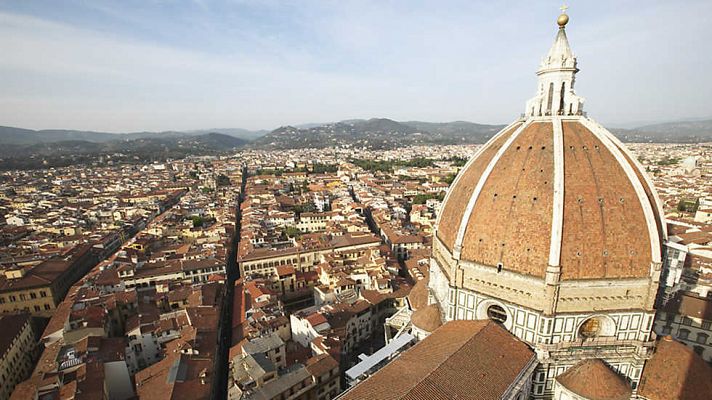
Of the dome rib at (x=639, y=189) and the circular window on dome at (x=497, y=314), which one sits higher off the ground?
the dome rib at (x=639, y=189)

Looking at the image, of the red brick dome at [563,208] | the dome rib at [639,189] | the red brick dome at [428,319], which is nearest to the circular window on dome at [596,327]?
the red brick dome at [563,208]

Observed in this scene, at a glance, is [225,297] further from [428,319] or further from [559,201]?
[559,201]

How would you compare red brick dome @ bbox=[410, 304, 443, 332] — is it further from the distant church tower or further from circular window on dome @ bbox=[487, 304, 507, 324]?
circular window on dome @ bbox=[487, 304, 507, 324]

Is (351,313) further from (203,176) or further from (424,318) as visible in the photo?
(203,176)

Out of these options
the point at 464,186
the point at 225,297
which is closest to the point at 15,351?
the point at 225,297

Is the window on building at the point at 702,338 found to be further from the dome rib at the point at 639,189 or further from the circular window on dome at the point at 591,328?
the circular window on dome at the point at 591,328

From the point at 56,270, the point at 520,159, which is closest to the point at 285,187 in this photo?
the point at 56,270
